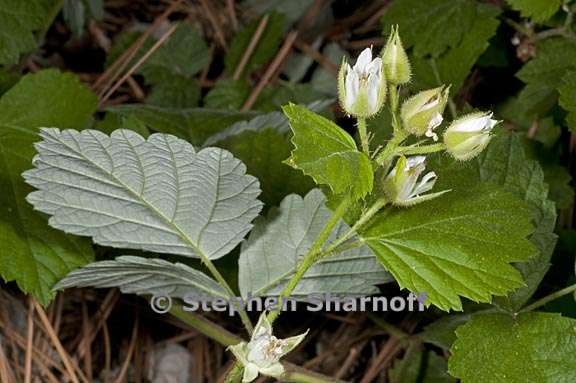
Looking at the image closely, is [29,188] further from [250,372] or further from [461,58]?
[461,58]

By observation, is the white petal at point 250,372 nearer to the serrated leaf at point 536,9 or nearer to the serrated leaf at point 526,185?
the serrated leaf at point 526,185

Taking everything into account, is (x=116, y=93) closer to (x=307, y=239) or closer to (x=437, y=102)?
(x=307, y=239)

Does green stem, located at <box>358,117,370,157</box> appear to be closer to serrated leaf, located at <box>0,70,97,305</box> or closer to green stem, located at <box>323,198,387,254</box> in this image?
green stem, located at <box>323,198,387,254</box>

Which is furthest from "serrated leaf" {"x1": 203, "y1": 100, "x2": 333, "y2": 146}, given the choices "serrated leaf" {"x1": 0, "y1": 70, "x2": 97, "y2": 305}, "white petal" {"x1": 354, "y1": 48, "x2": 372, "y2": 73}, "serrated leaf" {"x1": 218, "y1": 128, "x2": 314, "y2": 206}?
"white petal" {"x1": 354, "y1": 48, "x2": 372, "y2": 73}

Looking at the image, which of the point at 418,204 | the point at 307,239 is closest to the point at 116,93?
the point at 307,239

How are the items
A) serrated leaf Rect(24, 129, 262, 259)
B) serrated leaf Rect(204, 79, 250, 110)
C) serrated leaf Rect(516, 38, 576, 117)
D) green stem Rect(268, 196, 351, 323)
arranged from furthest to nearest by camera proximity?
serrated leaf Rect(204, 79, 250, 110), serrated leaf Rect(516, 38, 576, 117), serrated leaf Rect(24, 129, 262, 259), green stem Rect(268, 196, 351, 323)

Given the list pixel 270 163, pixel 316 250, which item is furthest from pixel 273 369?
pixel 270 163

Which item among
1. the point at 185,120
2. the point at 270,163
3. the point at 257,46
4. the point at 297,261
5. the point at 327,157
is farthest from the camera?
the point at 257,46
